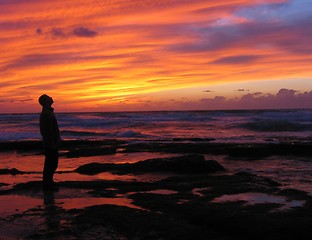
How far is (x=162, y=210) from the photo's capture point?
738cm

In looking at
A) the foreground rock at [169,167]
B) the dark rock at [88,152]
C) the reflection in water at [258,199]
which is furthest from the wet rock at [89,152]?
the reflection in water at [258,199]

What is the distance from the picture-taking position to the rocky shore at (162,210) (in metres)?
5.95

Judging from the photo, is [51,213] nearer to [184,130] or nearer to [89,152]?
[89,152]

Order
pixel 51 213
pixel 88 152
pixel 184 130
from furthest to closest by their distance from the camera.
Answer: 1. pixel 184 130
2. pixel 88 152
3. pixel 51 213

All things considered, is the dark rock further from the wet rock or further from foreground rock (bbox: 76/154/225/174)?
foreground rock (bbox: 76/154/225/174)

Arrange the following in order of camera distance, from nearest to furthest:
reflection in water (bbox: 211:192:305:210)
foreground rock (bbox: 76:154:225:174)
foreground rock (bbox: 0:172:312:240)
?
1. foreground rock (bbox: 0:172:312:240)
2. reflection in water (bbox: 211:192:305:210)
3. foreground rock (bbox: 76:154:225:174)

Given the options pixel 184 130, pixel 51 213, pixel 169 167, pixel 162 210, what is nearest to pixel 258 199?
pixel 162 210

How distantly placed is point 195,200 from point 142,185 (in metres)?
2.28

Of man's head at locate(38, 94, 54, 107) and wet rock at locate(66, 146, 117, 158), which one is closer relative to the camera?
man's head at locate(38, 94, 54, 107)

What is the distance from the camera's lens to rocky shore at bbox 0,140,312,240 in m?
5.95

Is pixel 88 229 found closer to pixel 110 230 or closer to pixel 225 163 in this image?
pixel 110 230

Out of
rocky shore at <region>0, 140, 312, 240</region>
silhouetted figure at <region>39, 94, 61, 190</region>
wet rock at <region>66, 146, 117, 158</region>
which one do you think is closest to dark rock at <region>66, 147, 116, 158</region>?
wet rock at <region>66, 146, 117, 158</region>

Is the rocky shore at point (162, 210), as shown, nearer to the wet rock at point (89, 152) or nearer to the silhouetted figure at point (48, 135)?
the silhouetted figure at point (48, 135)

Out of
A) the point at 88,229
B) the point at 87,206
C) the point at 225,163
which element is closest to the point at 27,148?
the point at 225,163
